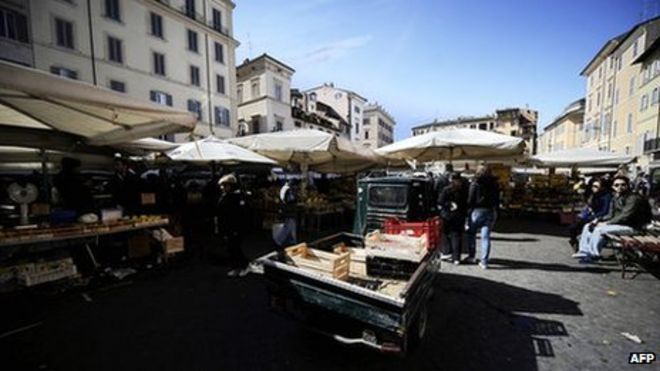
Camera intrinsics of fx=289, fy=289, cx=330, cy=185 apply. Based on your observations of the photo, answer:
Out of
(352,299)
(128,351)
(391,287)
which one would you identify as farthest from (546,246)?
(128,351)

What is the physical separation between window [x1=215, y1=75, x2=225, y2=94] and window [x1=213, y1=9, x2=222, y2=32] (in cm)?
431

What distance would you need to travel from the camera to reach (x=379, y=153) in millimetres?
9711

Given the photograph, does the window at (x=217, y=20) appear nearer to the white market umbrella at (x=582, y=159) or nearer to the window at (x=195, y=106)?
the window at (x=195, y=106)

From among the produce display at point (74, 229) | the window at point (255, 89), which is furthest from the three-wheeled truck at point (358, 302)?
the window at point (255, 89)

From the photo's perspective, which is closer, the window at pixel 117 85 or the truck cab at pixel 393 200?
the truck cab at pixel 393 200

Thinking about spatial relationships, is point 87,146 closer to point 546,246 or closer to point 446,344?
point 446,344

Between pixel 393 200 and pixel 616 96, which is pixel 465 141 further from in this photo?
pixel 616 96

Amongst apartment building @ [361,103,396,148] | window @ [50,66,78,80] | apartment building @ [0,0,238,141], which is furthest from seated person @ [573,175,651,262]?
apartment building @ [361,103,396,148]

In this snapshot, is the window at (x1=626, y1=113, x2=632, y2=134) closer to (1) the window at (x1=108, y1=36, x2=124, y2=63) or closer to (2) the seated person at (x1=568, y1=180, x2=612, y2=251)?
(2) the seated person at (x1=568, y1=180, x2=612, y2=251)

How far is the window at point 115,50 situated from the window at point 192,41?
18.0ft

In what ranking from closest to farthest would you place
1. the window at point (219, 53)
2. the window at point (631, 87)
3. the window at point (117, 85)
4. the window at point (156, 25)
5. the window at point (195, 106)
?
1. the window at point (117, 85)
2. the window at point (156, 25)
3. the window at point (195, 106)
4. the window at point (219, 53)
5. the window at point (631, 87)

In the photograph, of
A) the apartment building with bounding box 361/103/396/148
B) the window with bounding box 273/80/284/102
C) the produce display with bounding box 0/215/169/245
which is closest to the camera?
the produce display with bounding box 0/215/169/245

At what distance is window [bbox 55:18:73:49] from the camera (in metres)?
16.5

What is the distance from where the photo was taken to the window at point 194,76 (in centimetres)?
2377
